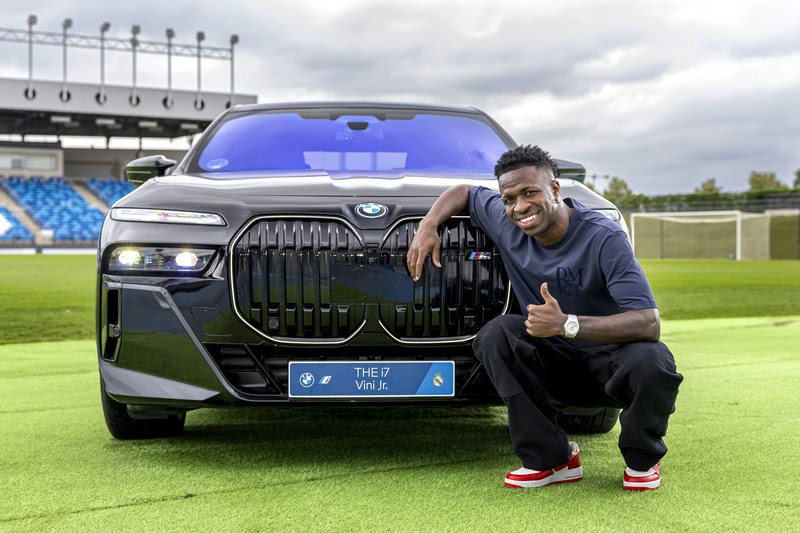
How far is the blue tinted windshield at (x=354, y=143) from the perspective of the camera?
3660 millimetres

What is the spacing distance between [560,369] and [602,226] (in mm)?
547

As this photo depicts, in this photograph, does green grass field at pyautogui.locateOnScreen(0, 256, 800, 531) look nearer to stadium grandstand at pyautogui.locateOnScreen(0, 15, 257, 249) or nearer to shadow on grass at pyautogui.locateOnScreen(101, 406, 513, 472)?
shadow on grass at pyautogui.locateOnScreen(101, 406, 513, 472)

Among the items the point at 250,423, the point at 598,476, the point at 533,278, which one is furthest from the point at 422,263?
the point at 250,423

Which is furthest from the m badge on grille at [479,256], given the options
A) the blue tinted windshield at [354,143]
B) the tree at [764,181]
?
the tree at [764,181]

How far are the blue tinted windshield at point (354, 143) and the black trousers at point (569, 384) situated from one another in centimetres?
126

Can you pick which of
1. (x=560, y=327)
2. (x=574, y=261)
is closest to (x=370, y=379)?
(x=560, y=327)

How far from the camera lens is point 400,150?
3883mm

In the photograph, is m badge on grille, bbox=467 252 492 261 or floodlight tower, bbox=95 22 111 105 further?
floodlight tower, bbox=95 22 111 105

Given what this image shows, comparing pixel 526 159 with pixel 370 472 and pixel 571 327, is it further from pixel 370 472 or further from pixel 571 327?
pixel 370 472

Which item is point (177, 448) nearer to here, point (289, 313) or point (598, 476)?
point (289, 313)

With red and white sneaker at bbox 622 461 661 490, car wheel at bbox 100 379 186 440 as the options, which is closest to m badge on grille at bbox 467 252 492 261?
red and white sneaker at bbox 622 461 661 490

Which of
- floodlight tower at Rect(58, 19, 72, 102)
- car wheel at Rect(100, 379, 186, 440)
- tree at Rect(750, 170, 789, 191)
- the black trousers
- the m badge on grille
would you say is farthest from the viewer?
tree at Rect(750, 170, 789, 191)

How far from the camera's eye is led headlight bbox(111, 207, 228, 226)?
105 inches

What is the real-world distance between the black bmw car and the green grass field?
301 mm
